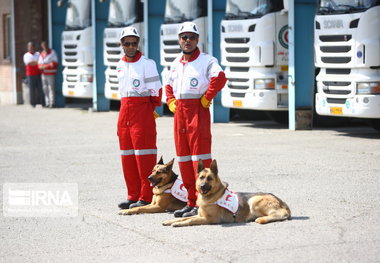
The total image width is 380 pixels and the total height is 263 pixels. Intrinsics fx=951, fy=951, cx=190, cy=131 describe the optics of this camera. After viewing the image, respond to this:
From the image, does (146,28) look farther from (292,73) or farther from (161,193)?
(161,193)

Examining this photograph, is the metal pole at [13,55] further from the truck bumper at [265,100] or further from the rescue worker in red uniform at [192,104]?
the rescue worker in red uniform at [192,104]

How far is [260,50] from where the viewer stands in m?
18.3

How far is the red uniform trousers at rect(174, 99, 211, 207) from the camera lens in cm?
914

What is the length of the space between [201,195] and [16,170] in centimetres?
524

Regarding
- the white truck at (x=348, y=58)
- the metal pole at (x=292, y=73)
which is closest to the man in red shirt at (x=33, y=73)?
the metal pole at (x=292, y=73)

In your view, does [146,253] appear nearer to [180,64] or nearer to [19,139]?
[180,64]

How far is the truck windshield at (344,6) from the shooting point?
621 inches

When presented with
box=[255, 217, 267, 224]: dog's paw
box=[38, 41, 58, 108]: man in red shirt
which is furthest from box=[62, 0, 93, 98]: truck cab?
box=[255, 217, 267, 224]: dog's paw

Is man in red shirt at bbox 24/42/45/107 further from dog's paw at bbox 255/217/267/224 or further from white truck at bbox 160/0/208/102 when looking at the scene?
dog's paw at bbox 255/217/267/224

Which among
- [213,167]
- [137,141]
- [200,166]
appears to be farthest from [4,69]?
[213,167]

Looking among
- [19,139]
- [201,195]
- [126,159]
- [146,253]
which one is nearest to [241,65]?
[19,139]

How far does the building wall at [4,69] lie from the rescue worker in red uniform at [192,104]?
24833 millimetres

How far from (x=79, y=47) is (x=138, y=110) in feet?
56.8

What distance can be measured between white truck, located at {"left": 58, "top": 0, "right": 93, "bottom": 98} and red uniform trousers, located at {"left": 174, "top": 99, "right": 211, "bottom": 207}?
17.5 meters
